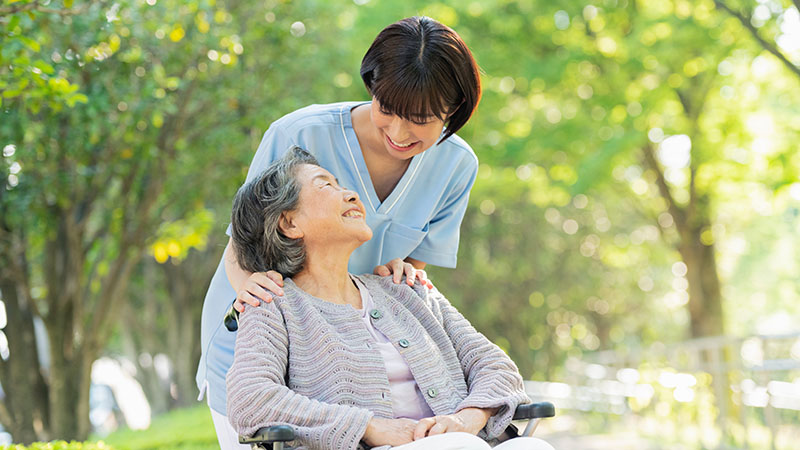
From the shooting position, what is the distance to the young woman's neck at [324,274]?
8.24 ft

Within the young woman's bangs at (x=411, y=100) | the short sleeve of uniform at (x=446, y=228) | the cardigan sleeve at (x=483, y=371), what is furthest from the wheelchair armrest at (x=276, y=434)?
the short sleeve of uniform at (x=446, y=228)

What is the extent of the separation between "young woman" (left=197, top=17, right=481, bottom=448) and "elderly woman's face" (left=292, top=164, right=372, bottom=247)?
0.54ft

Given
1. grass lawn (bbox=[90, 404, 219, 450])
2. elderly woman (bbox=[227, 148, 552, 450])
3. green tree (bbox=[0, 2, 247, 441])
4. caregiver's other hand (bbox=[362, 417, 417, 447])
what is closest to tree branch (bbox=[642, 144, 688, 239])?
green tree (bbox=[0, 2, 247, 441])

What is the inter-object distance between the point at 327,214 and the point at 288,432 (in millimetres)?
658

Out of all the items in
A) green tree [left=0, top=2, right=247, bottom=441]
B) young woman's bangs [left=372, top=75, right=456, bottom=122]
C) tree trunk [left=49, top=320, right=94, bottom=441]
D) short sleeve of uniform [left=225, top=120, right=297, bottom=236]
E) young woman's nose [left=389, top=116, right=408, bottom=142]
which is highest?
young woman's bangs [left=372, top=75, right=456, bottom=122]

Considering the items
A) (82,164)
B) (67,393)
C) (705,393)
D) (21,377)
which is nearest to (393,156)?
(82,164)

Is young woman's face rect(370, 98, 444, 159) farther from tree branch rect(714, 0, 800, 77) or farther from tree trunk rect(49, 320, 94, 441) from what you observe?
tree trunk rect(49, 320, 94, 441)

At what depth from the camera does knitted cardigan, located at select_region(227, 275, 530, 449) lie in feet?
7.06

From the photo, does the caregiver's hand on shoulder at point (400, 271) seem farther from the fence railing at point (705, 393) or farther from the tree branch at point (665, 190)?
the tree branch at point (665, 190)

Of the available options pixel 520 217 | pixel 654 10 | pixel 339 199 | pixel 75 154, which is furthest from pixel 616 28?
pixel 339 199

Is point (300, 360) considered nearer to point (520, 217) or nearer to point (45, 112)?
point (45, 112)

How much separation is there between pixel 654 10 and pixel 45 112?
734cm

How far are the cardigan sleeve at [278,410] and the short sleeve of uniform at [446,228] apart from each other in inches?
34.5

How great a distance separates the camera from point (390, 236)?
283 centimetres
